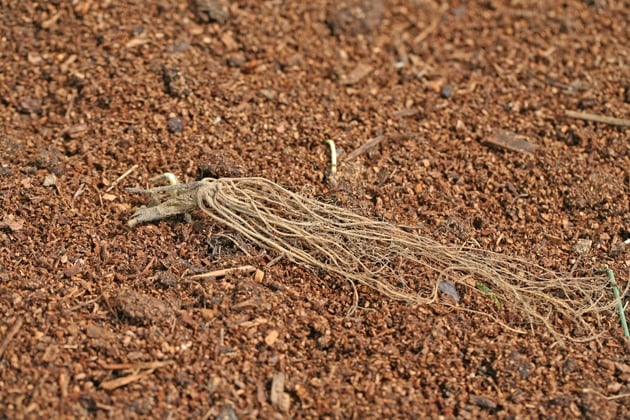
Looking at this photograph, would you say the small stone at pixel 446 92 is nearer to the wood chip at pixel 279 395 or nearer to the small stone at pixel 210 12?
the small stone at pixel 210 12

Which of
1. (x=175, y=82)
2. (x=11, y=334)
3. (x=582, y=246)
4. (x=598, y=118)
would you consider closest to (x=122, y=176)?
(x=175, y=82)

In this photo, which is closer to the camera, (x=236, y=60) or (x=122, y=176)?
(x=122, y=176)

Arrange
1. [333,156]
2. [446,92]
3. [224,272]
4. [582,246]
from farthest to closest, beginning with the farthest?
[446,92]
[333,156]
[582,246]
[224,272]

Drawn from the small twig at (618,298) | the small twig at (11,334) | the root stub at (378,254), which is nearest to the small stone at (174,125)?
the root stub at (378,254)

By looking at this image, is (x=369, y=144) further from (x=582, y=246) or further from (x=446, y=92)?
(x=582, y=246)

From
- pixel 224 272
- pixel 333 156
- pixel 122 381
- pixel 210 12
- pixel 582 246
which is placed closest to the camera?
pixel 122 381

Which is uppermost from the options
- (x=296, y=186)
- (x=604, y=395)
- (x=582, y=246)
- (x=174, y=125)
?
(x=174, y=125)

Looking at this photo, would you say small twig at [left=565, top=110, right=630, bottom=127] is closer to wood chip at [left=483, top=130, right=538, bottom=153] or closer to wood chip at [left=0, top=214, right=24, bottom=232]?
wood chip at [left=483, top=130, right=538, bottom=153]

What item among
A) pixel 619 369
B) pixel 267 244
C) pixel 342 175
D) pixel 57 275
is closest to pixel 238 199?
pixel 267 244
